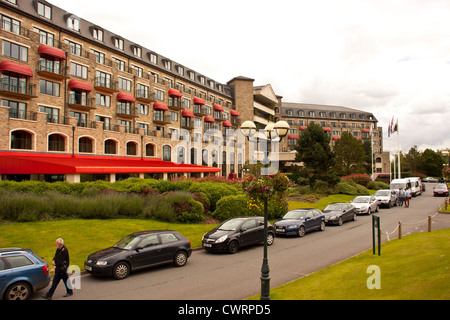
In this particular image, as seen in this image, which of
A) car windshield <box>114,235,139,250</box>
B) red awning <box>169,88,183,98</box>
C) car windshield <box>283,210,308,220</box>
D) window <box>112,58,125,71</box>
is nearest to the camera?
car windshield <box>114,235,139,250</box>

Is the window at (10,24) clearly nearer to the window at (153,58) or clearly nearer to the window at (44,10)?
the window at (44,10)

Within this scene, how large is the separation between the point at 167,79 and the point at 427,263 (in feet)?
148

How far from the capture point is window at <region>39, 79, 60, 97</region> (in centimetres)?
3064

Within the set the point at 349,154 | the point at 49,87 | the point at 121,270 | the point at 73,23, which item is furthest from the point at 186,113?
the point at 121,270

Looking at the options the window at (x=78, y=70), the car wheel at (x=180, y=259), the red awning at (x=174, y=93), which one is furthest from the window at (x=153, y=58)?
the car wheel at (x=180, y=259)

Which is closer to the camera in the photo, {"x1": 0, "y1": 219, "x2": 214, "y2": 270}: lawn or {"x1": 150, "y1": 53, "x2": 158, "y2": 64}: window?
{"x1": 0, "y1": 219, "x2": 214, "y2": 270}: lawn

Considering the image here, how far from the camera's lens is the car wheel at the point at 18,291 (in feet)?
25.8

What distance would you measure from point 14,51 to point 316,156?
34129mm

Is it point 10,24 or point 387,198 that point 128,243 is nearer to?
point 387,198

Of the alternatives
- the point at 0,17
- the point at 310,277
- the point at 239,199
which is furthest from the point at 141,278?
the point at 0,17

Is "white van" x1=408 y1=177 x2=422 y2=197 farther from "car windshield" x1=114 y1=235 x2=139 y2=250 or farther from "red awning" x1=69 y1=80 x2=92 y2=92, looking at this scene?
"red awning" x1=69 y1=80 x2=92 y2=92

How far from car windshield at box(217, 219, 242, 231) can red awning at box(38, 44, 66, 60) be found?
26646 mm

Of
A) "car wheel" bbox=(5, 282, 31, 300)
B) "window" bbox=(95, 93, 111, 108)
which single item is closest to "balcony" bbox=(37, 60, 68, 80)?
"window" bbox=(95, 93, 111, 108)

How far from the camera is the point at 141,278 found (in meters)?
10.5
